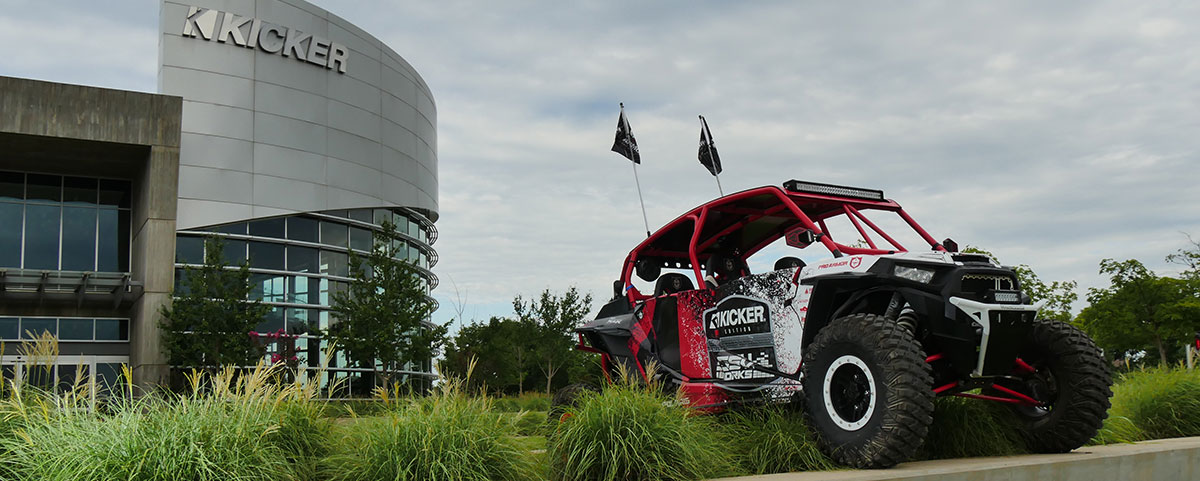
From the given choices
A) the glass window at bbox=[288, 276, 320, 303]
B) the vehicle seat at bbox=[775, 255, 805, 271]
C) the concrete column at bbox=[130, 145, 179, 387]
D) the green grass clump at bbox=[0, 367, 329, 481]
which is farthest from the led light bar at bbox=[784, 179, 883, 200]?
the glass window at bbox=[288, 276, 320, 303]

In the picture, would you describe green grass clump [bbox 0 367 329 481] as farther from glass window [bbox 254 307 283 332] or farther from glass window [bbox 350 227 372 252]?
glass window [bbox 350 227 372 252]

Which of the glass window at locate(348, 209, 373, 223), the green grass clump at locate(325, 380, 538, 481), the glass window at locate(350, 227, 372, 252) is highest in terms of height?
the glass window at locate(348, 209, 373, 223)

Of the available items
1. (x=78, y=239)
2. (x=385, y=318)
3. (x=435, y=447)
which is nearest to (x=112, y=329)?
(x=78, y=239)

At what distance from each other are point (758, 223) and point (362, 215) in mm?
24743

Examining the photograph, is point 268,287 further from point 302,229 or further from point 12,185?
point 12,185

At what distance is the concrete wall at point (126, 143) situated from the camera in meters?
24.3

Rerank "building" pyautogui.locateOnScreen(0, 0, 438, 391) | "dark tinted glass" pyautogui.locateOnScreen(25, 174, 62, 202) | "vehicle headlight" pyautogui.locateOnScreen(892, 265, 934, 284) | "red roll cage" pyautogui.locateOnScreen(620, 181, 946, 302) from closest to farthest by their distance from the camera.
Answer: "vehicle headlight" pyautogui.locateOnScreen(892, 265, 934, 284) → "red roll cage" pyautogui.locateOnScreen(620, 181, 946, 302) → "building" pyautogui.locateOnScreen(0, 0, 438, 391) → "dark tinted glass" pyautogui.locateOnScreen(25, 174, 62, 202)

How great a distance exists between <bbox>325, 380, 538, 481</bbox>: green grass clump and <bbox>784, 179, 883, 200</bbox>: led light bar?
10.1 feet

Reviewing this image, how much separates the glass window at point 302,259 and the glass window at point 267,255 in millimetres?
331

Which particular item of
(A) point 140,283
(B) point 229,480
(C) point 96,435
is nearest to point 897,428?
(B) point 229,480

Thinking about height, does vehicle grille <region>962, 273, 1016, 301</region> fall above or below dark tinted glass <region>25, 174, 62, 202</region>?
below

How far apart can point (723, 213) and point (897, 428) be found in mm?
3302

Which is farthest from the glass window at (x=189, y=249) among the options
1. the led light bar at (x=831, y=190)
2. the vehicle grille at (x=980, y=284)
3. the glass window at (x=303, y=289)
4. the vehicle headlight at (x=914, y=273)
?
the vehicle grille at (x=980, y=284)

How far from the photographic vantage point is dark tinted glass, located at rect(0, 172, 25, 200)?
26.5 m
